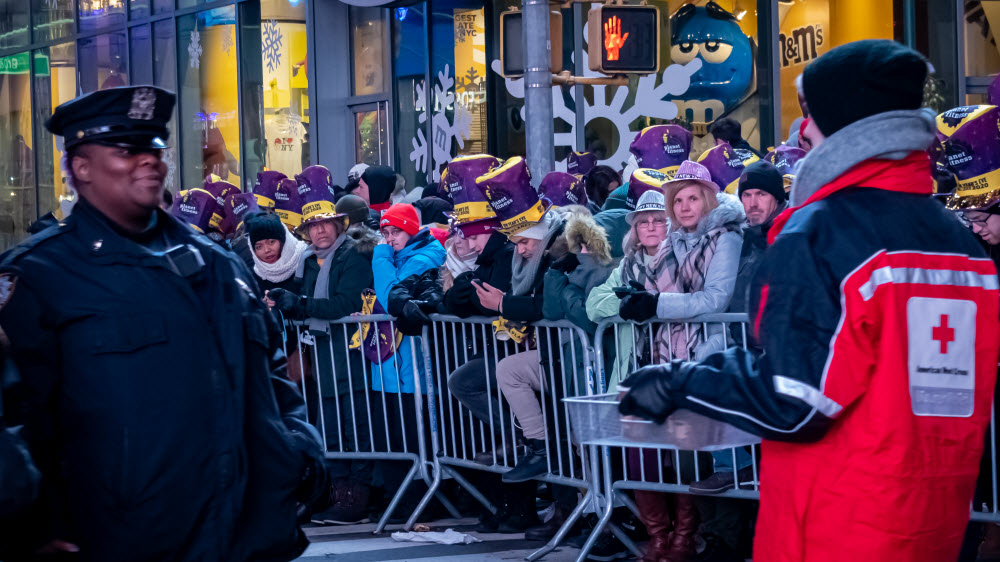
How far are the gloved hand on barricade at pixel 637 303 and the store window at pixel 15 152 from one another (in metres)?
26.0

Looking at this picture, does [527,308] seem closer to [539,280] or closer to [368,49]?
[539,280]

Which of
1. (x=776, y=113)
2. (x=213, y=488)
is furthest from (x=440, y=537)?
(x=776, y=113)

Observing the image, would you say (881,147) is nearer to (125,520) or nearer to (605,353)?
(125,520)

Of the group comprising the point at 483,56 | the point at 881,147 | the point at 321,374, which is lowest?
the point at 321,374

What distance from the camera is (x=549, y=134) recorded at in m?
9.56

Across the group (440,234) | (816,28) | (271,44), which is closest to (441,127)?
(271,44)

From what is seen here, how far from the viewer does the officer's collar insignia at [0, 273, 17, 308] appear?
318cm

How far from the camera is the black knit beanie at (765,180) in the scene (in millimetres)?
6828


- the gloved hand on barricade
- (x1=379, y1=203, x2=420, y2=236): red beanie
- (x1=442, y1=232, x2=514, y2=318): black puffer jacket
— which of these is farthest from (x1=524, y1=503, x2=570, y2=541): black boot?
(x1=379, y1=203, x2=420, y2=236): red beanie

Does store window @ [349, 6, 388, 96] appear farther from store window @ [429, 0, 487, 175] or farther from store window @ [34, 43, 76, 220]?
store window @ [34, 43, 76, 220]

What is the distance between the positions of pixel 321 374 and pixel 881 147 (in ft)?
20.2

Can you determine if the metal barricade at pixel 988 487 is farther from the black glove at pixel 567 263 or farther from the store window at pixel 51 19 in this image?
the store window at pixel 51 19

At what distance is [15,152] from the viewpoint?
31.2 metres

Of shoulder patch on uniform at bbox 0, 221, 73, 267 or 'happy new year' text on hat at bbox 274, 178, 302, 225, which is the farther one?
'happy new year' text on hat at bbox 274, 178, 302, 225
